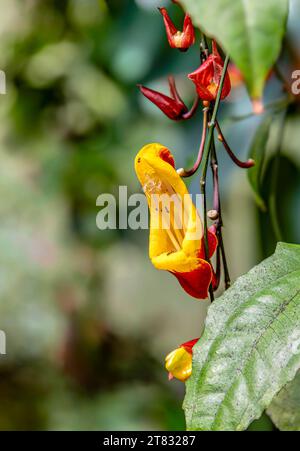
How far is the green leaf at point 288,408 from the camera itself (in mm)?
620

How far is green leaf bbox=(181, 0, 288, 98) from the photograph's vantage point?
36 centimetres

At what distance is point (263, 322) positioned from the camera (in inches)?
19.4

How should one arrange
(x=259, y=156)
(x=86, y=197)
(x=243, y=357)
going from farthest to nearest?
(x=86, y=197) < (x=259, y=156) < (x=243, y=357)

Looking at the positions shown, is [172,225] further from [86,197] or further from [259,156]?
[86,197]

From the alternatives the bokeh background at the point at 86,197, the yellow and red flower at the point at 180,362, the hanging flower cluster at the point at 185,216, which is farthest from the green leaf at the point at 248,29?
the bokeh background at the point at 86,197

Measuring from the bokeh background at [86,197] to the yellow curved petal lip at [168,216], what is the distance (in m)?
0.37

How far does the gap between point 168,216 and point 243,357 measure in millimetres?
111

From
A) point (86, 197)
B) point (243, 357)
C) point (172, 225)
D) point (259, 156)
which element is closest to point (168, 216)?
point (172, 225)

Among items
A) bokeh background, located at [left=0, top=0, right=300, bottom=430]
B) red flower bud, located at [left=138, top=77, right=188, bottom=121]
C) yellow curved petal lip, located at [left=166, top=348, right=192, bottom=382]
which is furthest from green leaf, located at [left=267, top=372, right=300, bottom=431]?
bokeh background, located at [left=0, top=0, right=300, bottom=430]

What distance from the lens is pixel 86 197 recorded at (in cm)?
151

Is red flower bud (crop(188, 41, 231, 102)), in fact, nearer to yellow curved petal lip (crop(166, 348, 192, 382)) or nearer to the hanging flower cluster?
the hanging flower cluster
